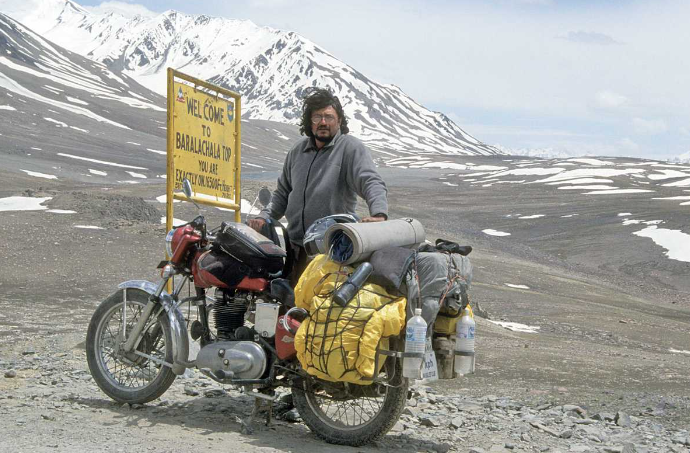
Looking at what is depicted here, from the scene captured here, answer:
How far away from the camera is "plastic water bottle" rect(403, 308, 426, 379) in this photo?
5.39 meters

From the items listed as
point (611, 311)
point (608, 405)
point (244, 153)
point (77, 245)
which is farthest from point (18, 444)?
point (244, 153)

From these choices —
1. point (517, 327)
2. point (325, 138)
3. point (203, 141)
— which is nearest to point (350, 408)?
point (325, 138)

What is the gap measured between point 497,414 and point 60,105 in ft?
446

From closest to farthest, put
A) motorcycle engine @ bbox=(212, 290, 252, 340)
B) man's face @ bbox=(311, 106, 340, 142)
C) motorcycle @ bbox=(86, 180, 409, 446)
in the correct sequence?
motorcycle @ bbox=(86, 180, 409, 446)
motorcycle engine @ bbox=(212, 290, 252, 340)
man's face @ bbox=(311, 106, 340, 142)

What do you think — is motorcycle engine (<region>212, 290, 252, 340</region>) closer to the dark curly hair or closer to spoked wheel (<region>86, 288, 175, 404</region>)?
spoked wheel (<region>86, 288, 175, 404</region>)

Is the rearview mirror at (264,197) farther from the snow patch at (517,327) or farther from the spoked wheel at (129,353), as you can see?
the snow patch at (517,327)

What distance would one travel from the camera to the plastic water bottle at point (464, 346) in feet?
18.7

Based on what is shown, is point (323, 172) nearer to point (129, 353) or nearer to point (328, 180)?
point (328, 180)

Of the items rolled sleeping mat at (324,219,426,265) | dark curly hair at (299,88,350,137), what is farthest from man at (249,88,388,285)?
rolled sleeping mat at (324,219,426,265)

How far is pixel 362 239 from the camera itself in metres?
5.43

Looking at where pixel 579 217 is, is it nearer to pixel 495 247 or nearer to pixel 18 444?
pixel 495 247

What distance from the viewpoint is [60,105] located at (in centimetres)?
13388

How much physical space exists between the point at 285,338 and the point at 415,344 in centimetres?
100

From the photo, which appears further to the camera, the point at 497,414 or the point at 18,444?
the point at 497,414
